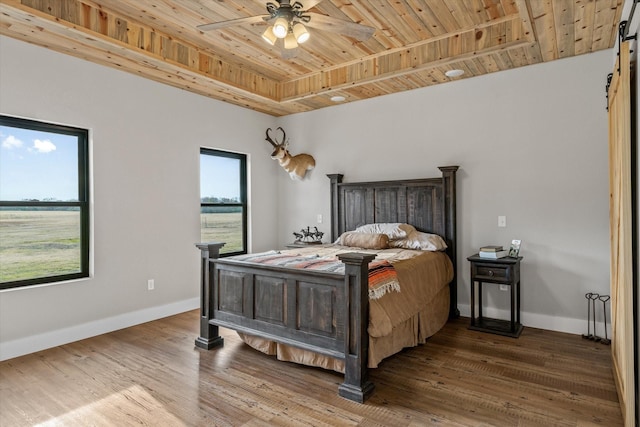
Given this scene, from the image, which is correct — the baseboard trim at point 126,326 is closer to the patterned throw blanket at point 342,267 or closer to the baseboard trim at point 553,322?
the baseboard trim at point 553,322

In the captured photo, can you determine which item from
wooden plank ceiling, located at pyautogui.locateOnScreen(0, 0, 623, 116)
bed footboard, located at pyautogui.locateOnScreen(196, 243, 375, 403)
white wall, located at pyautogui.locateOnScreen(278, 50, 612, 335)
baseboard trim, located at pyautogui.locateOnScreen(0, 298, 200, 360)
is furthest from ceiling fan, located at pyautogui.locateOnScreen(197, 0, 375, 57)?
baseboard trim, located at pyautogui.locateOnScreen(0, 298, 200, 360)

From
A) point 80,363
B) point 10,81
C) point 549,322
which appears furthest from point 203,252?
point 549,322

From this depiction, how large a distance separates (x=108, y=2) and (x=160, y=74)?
1.08m

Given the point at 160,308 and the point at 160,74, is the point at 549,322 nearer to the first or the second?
the point at 160,308

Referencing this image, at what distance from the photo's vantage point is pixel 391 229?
442 centimetres

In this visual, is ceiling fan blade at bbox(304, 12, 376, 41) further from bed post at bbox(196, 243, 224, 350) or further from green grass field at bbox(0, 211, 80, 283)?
green grass field at bbox(0, 211, 80, 283)

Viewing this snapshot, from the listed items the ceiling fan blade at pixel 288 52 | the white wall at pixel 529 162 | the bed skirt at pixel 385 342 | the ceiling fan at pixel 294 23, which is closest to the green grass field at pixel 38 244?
the bed skirt at pixel 385 342

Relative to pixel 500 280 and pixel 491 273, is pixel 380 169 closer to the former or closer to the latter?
pixel 491 273

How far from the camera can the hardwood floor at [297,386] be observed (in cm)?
233

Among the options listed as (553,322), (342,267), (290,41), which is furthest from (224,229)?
(553,322)

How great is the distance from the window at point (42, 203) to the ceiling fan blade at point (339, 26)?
266 cm

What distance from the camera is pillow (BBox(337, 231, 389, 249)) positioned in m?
4.24

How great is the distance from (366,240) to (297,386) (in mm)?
1979

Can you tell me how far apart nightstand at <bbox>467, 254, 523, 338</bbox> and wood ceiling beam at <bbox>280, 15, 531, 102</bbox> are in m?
2.01
